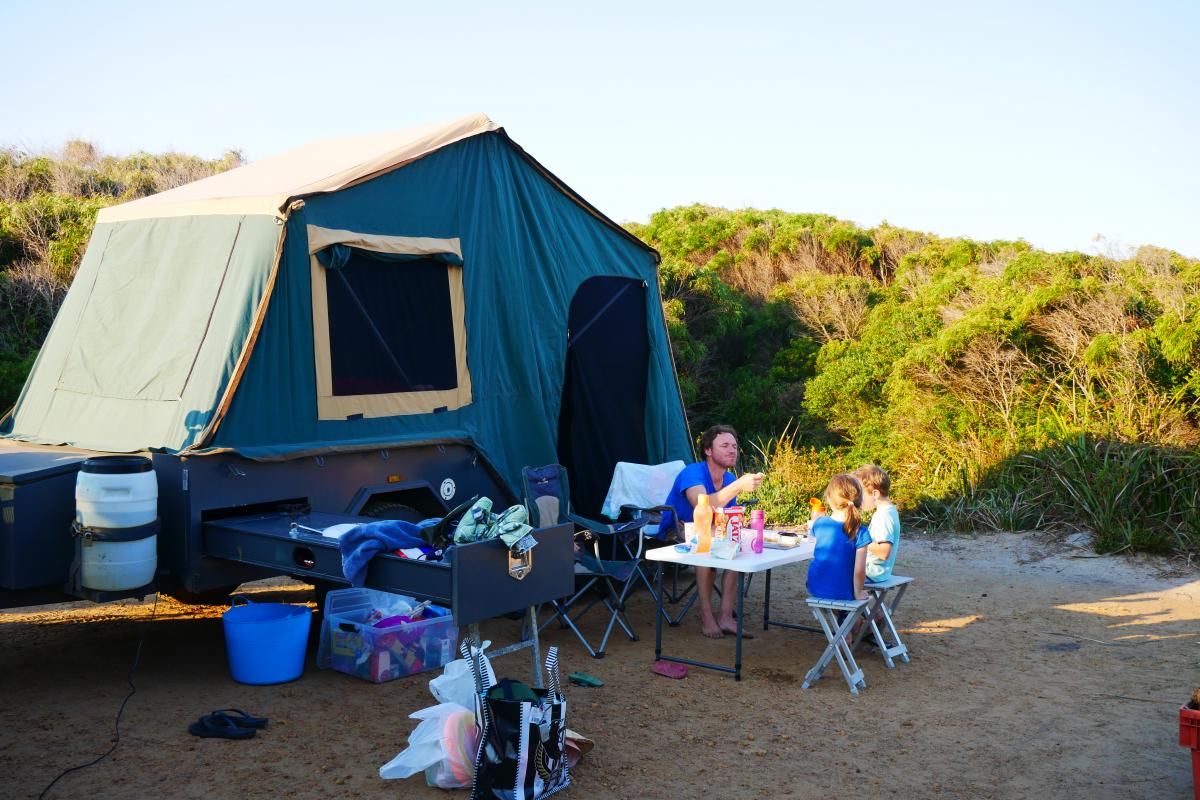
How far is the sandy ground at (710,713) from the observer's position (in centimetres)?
386

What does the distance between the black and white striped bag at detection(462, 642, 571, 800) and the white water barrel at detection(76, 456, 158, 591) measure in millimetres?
1630

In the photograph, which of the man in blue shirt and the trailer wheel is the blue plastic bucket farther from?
the man in blue shirt

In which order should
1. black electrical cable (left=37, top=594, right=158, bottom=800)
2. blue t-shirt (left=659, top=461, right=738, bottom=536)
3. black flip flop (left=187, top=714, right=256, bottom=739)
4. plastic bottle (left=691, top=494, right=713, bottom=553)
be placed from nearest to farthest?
black electrical cable (left=37, top=594, right=158, bottom=800) → black flip flop (left=187, top=714, right=256, bottom=739) → plastic bottle (left=691, top=494, right=713, bottom=553) → blue t-shirt (left=659, top=461, right=738, bottom=536)

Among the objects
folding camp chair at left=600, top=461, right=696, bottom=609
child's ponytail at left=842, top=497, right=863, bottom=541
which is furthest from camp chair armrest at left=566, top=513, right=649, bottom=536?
child's ponytail at left=842, top=497, right=863, bottom=541

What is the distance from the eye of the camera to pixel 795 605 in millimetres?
6805

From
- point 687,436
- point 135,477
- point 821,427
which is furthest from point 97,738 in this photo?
point 821,427

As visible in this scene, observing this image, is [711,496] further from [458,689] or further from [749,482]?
[458,689]

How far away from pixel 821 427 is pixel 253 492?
8504 millimetres

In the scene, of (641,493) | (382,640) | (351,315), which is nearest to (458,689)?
(382,640)

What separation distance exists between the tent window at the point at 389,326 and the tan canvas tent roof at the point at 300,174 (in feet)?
1.40

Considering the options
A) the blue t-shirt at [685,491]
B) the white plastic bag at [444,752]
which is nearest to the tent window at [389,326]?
the blue t-shirt at [685,491]

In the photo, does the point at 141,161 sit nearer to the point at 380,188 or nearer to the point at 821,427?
the point at 821,427

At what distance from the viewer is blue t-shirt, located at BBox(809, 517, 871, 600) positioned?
200 inches

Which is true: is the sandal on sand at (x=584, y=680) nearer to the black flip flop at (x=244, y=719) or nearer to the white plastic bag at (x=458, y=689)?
the white plastic bag at (x=458, y=689)
